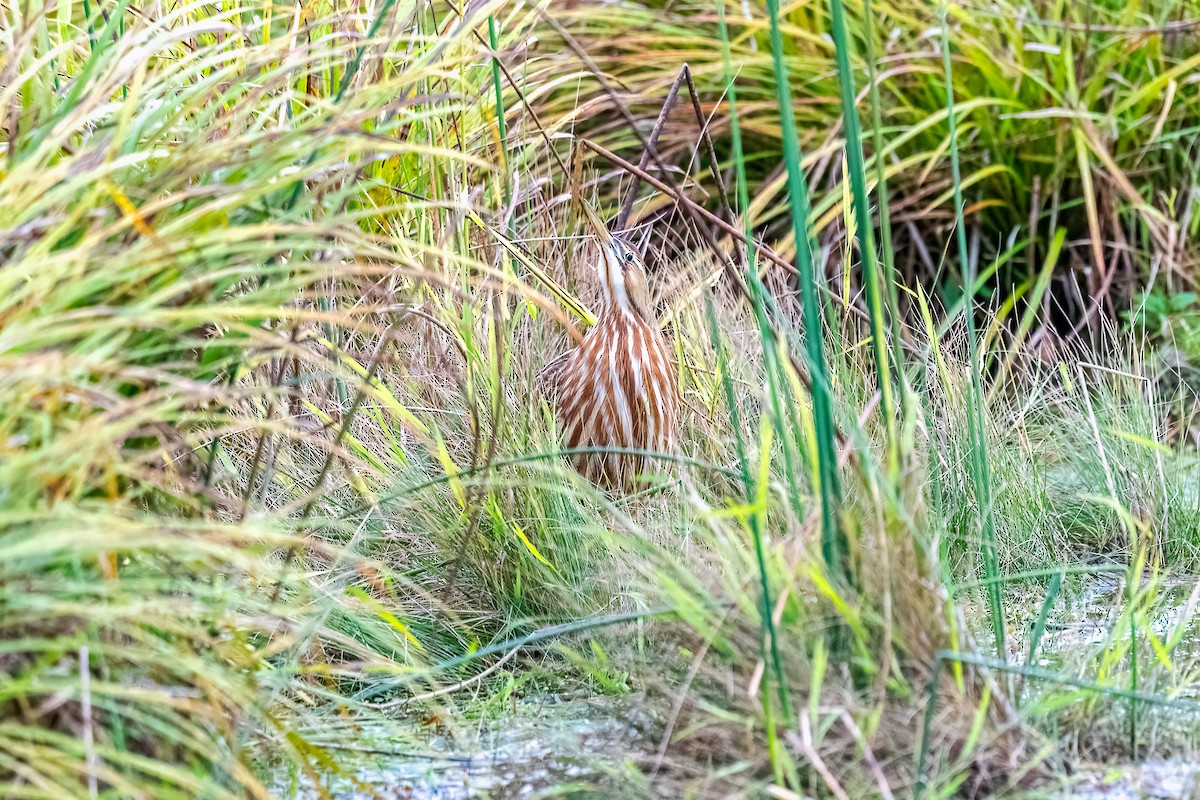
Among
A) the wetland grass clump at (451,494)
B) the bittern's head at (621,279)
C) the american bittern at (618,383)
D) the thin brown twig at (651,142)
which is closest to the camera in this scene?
the wetland grass clump at (451,494)

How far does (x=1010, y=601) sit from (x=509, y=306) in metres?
1.31

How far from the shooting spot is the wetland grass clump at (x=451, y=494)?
142 centimetres

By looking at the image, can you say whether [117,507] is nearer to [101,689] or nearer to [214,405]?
[101,689]

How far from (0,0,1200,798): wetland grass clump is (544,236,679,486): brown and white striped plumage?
11 centimetres

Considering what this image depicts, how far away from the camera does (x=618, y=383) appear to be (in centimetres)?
290

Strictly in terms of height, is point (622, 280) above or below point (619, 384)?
above

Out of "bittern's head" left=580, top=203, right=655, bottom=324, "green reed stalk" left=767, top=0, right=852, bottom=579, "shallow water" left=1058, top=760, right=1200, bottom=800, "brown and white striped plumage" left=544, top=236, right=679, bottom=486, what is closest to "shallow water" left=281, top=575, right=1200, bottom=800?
"shallow water" left=1058, top=760, right=1200, bottom=800

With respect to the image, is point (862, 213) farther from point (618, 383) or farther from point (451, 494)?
point (618, 383)

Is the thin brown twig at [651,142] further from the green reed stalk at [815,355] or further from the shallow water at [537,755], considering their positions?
the shallow water at [537,755]

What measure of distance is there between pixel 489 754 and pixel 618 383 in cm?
123

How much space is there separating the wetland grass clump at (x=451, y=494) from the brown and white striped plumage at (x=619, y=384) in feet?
0.35

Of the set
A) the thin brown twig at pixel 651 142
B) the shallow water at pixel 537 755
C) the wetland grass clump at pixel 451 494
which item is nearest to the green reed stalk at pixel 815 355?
the wetland grass clump at pixel 451 494

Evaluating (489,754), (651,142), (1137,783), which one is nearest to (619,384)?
(651,142)

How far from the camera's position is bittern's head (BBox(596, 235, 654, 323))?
9.91 ft
